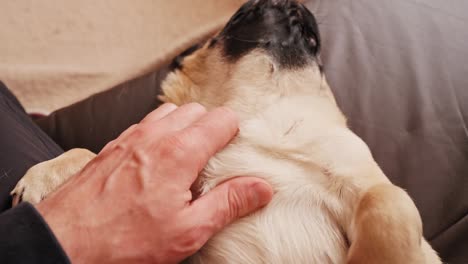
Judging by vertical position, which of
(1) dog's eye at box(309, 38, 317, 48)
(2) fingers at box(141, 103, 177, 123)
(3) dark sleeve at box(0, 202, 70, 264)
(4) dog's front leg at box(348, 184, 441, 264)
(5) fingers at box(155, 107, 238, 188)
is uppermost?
Result: (1) dog's eye at box(309, 38, 317, 48)

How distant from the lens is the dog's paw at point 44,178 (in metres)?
1.07

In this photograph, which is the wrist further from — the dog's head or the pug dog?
the dog's head

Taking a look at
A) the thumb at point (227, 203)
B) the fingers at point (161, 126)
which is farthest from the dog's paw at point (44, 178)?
the thumb at point (227, 203)

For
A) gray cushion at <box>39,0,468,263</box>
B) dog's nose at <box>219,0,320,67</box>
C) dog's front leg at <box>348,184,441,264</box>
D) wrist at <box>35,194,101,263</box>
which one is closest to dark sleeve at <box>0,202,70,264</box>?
wrist at <box>35,194,101,263</box>

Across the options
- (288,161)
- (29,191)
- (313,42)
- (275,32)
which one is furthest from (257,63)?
(29,191)

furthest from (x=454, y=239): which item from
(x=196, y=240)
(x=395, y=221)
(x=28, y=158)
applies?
(x=28, y=158)

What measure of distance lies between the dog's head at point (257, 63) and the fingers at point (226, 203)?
0.90ft

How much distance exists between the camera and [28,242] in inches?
30.0

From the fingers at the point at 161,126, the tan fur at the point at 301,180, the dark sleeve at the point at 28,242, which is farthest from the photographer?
the fingers at the point at 161,126

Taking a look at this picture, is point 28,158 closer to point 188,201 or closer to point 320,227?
point 188,201

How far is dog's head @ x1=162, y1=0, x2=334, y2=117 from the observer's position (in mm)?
1229

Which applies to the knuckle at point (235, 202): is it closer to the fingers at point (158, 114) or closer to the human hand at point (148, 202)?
the human hand at point (148, 202)

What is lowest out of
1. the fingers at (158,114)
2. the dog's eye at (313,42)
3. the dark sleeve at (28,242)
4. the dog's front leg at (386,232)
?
the dog's front leg at (386,232)

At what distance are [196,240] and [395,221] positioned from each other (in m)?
0.39
